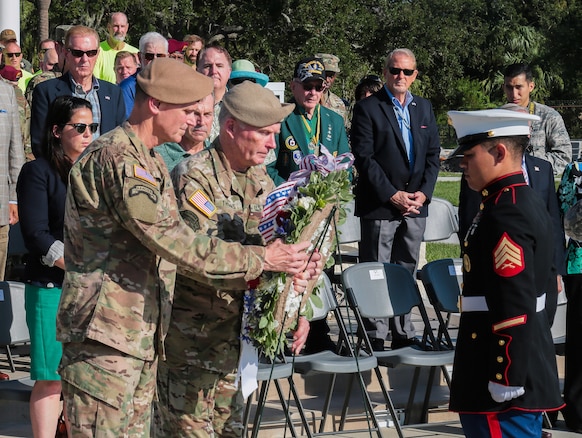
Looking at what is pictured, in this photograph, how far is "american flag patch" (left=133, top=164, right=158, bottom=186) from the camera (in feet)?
12.6

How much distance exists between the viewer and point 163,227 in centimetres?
391

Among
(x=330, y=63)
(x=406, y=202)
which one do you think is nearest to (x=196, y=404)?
(x=406, y=202)

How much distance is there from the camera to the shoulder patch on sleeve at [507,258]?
4090mm

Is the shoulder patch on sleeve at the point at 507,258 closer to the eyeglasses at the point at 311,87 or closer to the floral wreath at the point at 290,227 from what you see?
the floral wreath at the point at 290,227

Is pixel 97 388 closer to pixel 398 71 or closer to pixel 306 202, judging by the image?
pixel 306 202

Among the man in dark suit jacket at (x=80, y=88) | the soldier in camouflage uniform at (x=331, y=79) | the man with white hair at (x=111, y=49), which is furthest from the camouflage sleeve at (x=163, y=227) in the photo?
the man with white hair at (x=111, y=49)

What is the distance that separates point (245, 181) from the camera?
183 inches

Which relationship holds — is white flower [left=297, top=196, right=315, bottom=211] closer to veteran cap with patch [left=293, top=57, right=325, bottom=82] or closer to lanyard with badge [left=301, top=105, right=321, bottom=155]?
lanyard with badge [left=301, top=105, right=321, bottom=155]

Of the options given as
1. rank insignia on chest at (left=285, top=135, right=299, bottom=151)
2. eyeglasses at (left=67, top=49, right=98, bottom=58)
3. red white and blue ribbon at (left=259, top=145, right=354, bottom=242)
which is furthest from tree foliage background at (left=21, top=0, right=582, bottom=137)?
red white and blue ribbon at (left=259, top=145, right=354, bottom=242)

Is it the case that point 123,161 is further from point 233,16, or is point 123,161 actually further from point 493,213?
point 233,16

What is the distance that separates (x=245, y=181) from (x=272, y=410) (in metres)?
2.78

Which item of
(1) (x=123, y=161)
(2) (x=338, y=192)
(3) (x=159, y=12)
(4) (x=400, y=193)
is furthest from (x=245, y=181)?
(3) (x=159, y=12)

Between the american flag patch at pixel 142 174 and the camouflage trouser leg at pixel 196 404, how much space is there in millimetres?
1001

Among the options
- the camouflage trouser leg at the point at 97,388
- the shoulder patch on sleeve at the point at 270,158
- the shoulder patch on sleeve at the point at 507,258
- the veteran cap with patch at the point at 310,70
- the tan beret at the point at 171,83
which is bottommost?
Answer: the camouflage trouser leg at the point at 97,388
